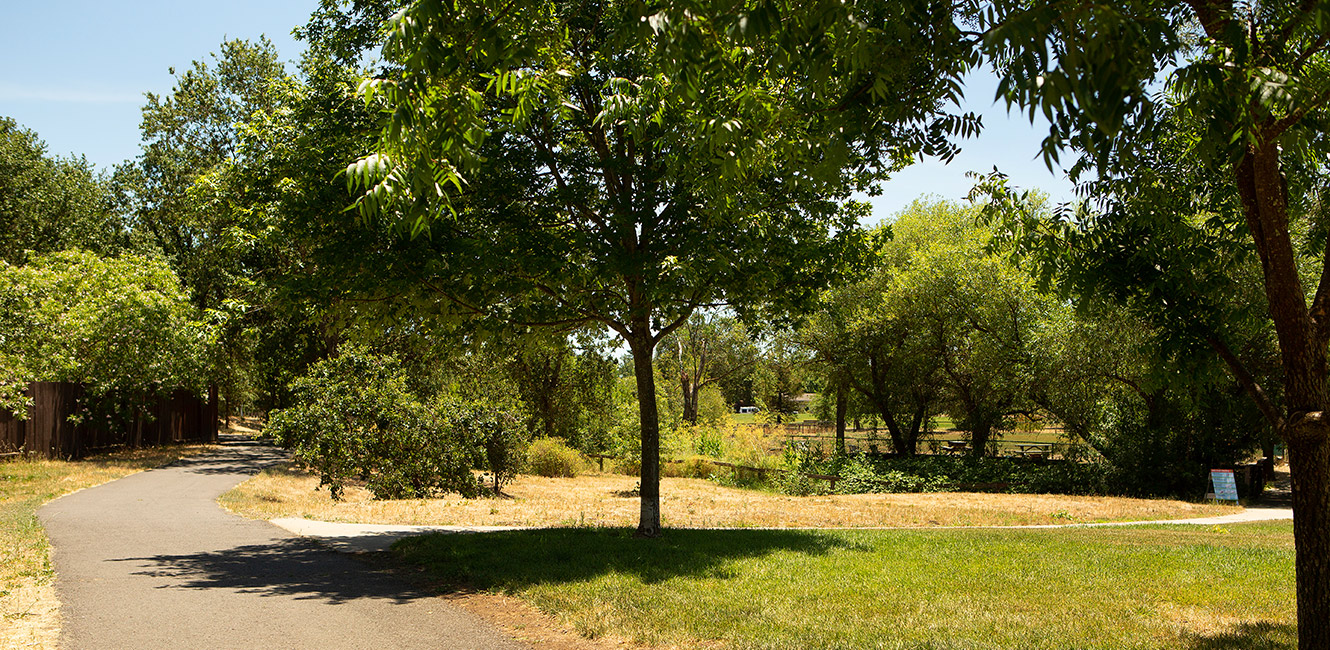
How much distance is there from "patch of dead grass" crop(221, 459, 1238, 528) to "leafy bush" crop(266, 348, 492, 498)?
1.94 feet

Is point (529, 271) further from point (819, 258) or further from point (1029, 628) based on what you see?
point (1029, 628)

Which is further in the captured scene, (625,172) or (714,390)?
(714,390)

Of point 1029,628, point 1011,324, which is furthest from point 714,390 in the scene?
point 1029,628

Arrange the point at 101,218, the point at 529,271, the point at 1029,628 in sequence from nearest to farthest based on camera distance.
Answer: the point at 1029,628 < the point at 529,271 < the point at 101,218

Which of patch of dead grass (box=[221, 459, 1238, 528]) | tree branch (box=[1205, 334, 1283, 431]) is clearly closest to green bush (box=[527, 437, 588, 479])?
patch of dead grass (box=[221, 459, 1238, 528])

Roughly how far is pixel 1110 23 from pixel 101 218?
149 ft

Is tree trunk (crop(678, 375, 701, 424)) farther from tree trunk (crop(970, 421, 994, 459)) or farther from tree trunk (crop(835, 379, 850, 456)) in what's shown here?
tree trunk (crop(970, 421, 994, 459))

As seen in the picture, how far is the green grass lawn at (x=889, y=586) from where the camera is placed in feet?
21.5

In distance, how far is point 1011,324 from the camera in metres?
27.7

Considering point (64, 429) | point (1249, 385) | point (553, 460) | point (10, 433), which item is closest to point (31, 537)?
point (10, 433)

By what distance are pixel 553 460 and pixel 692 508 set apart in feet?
35.6

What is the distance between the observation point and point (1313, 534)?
199 inches

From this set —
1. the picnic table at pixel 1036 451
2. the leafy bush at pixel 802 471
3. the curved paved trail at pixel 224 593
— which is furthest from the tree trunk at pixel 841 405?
the curved paved trail at pixel 224 593

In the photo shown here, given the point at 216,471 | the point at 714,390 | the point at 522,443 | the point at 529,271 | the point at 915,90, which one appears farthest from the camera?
the point at 714,390
